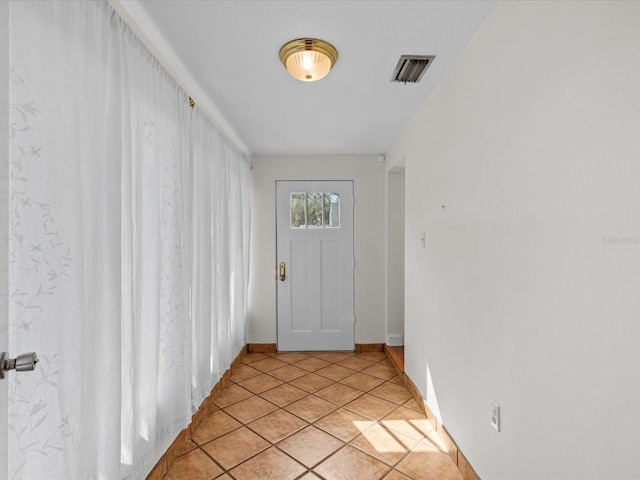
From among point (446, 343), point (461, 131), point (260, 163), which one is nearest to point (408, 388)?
point (446, 343)

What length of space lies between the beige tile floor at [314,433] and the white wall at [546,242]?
1.16 ft

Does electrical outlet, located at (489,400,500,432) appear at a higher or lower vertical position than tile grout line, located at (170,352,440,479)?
higher

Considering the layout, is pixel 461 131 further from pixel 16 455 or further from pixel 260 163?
pixel 260 163

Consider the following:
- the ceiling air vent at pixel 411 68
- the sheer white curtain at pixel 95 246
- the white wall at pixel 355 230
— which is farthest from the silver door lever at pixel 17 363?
the white wall at pixel 355 230

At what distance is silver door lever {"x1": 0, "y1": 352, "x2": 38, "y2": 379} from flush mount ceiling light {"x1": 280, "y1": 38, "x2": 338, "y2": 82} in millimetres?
1671

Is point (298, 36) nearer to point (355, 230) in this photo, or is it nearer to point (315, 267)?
point (355, 230)

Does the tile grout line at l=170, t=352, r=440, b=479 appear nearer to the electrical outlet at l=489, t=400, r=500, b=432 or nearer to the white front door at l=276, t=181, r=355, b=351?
the white front door at l=276, t=181, r=355, b=351

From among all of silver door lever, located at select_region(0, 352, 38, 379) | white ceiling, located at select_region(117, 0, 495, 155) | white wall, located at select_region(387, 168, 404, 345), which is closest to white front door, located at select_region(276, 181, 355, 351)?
white wall, located at select_region(387, 168, 404, 345)

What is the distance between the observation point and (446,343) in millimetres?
2064

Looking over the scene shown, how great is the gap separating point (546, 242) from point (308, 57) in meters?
1.43

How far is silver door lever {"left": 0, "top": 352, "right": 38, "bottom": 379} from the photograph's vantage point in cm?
81

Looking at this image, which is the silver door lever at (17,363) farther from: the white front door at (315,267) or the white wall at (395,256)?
the white wall at (395,256)

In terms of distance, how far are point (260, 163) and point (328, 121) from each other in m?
1.43

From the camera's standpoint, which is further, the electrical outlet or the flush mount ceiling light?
the flush mount ceiling light
